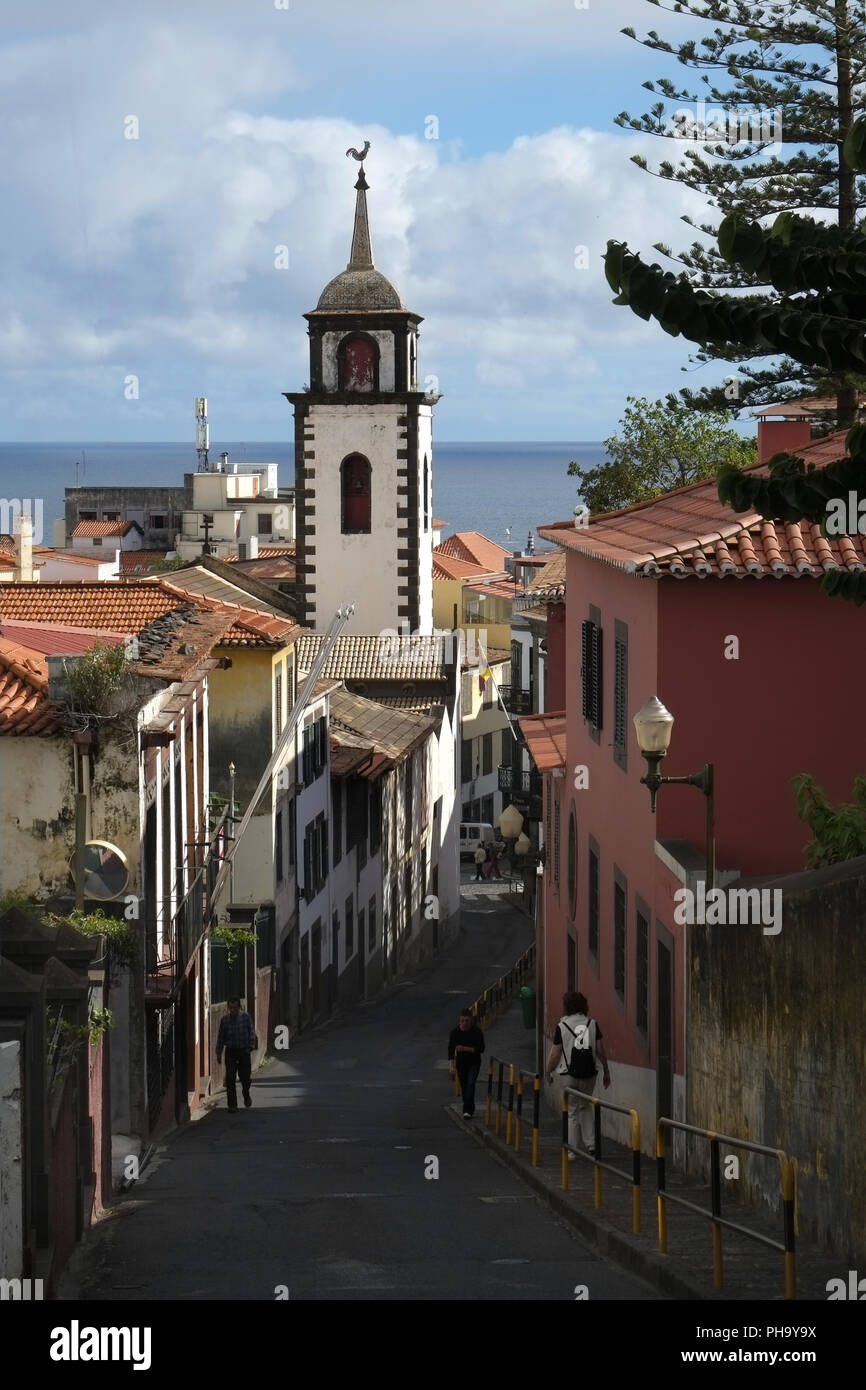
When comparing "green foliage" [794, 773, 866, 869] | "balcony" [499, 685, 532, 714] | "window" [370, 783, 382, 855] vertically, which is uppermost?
"green foliage" [794, 773, 866, 869]

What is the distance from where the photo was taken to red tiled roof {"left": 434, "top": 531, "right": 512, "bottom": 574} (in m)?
113

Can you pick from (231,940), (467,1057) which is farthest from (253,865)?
(467,1057)

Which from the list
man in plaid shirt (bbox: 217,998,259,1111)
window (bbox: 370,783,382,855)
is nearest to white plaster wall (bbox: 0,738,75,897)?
man in plaid shirt (bbox: 217,998,259,1111)

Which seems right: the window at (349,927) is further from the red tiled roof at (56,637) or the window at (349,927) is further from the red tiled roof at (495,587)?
the red tiled roof at (495,587)

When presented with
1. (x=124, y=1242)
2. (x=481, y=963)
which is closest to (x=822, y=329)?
(x=124, y=1242)

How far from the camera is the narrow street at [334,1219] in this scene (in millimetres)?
12922

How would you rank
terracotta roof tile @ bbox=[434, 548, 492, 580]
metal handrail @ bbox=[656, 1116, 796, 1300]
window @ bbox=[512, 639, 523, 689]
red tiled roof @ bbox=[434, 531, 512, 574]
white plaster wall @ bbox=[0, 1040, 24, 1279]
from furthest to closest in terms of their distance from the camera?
red tiled roof @ bbox=[434, 531, 512, 574] < terracotta roof tile @ bbox=[434, 548, 492, 580] < window @ bbox=[512, 639, 523, 689] < white plaster wall @ bbox=[0, 1040, 24, 1279] < metal handrail @ bbox=[656, 1116, 796, 1300]

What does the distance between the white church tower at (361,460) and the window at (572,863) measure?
33566 mm

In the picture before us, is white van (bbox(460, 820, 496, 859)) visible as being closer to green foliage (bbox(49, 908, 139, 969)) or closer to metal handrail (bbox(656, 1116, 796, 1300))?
green foliage (bbox(49, 908, 139, 969))

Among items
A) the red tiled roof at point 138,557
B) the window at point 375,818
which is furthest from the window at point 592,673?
the red tiled roof at point 138,557

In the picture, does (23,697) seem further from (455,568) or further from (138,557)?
(138,557)

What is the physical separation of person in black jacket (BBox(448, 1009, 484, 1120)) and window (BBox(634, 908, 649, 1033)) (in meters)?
2.97
